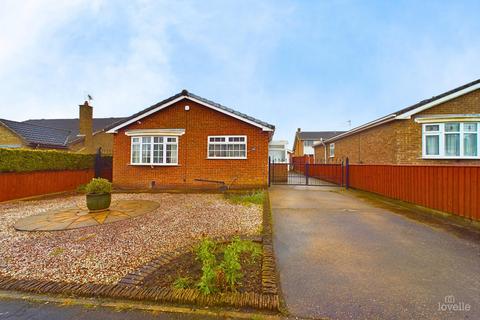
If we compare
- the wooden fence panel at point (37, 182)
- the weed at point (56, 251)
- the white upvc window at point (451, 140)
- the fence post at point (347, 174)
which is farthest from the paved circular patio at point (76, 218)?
the white upvc window at point (451, 140)

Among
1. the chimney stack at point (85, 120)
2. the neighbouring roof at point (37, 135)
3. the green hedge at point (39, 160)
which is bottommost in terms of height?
the green hedge at point (39, 160)

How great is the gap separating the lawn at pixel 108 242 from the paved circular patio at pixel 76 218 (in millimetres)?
283

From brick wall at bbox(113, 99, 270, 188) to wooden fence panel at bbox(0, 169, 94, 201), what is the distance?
2.38m

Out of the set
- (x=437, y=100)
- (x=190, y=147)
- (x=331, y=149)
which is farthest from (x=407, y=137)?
(x=190, y=147)

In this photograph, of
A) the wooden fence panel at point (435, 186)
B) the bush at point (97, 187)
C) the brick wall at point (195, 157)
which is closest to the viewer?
the wooden fence panel at point (435, 186)

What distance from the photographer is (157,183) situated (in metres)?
12.1

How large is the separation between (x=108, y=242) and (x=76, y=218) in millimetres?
2754

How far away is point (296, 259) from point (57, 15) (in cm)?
1545

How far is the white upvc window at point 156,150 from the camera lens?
1193 cm

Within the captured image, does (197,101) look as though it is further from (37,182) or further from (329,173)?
(329,173)

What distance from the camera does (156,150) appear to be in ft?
39.5

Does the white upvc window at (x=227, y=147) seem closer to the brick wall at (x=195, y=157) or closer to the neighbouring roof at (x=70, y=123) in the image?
the brick wall at (x=195, y=157)

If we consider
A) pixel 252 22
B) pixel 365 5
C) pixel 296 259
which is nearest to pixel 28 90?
pixel 252 22

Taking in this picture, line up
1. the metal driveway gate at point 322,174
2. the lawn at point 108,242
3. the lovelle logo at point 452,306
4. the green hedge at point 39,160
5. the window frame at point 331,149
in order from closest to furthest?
the lovelle logo at point 452,306
the lawn at point 108,242
the green hedge at point 39,160
the metal driveway gate at point 322,174
the window frame at point 331,149
